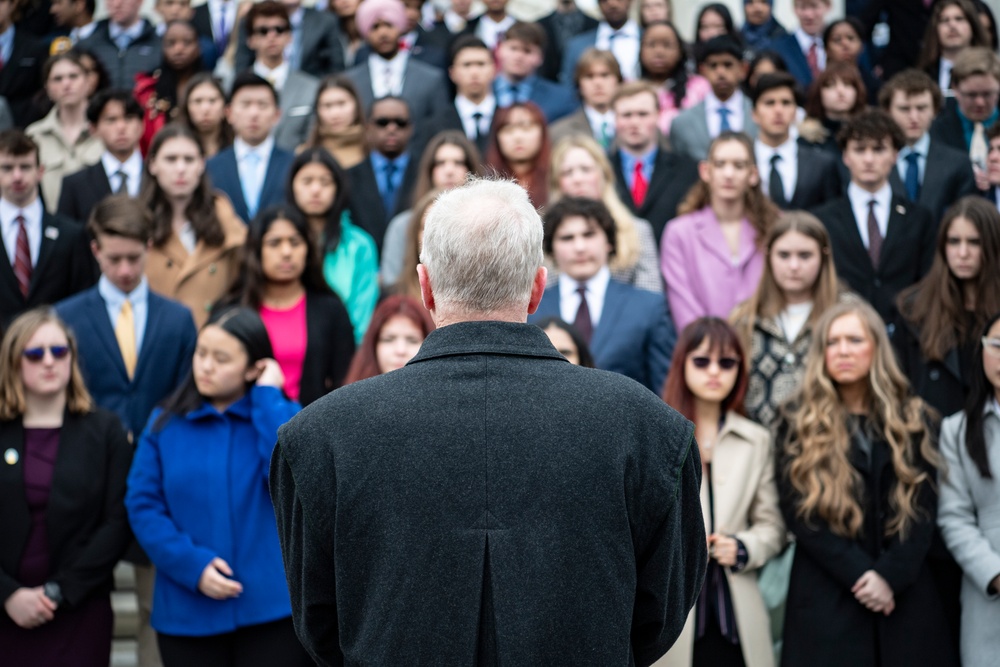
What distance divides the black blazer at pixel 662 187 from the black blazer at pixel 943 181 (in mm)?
1227

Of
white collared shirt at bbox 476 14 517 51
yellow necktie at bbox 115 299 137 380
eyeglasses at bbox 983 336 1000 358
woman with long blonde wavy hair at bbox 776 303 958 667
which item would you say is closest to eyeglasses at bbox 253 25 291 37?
white collared shirt at bbox 476 14 517 51

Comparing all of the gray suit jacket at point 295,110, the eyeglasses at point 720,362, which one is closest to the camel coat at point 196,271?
the gray suit jacket at point 295,110

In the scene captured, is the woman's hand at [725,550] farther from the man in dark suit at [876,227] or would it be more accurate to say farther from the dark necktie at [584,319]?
the man in dark suit at [876,227]

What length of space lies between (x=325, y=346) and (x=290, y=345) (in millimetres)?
167

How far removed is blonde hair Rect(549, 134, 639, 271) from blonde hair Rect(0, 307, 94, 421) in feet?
9.11

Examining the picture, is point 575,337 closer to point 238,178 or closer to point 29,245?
point 238,178

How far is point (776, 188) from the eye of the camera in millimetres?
7898

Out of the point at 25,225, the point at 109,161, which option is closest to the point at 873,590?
the point at 25,225

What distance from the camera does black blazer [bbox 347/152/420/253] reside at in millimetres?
7707

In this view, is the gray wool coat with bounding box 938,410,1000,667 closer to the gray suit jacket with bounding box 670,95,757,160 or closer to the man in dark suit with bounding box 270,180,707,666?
Answer: the man in dark suit with bounding box 270,180,707,666

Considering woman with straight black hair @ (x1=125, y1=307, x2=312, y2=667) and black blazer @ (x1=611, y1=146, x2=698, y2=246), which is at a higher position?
black blazer @ (x1=611, y1=146, x2=698, y2=246)

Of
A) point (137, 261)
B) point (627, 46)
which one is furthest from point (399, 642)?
point (627, 46)

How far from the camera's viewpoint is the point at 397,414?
7.52 feet

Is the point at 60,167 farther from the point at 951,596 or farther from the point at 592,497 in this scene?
the point at 592,497
